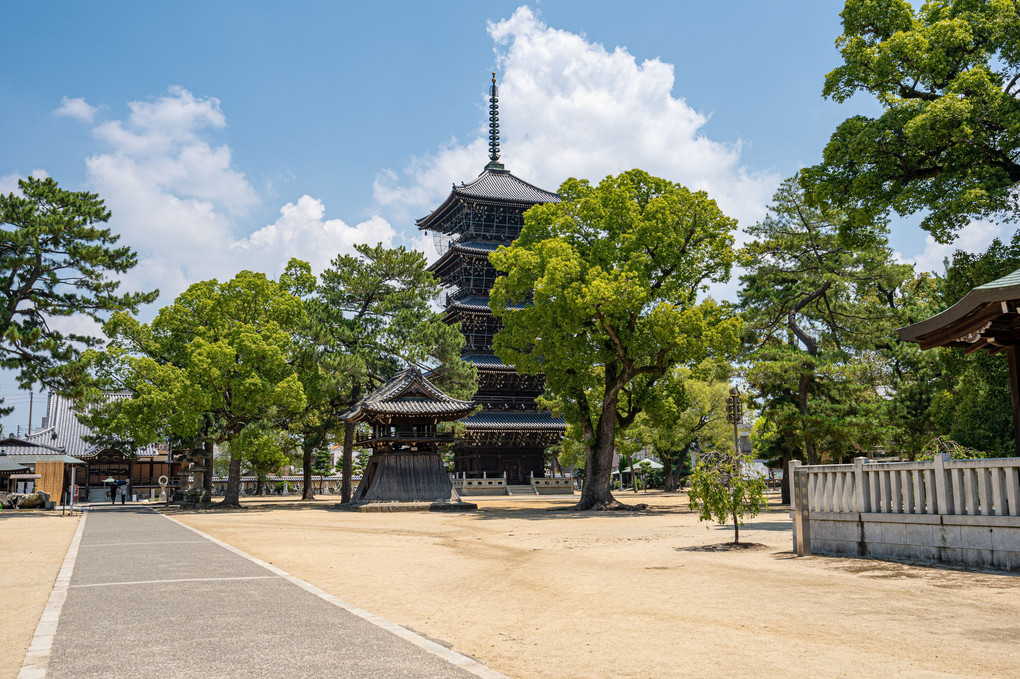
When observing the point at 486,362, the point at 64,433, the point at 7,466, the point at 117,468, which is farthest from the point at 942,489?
the point at 64,433

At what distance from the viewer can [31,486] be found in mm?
49125

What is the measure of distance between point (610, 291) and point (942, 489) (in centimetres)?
1587

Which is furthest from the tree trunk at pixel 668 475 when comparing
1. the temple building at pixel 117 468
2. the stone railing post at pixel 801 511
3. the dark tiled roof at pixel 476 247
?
the stone railing post at pixel 801 511

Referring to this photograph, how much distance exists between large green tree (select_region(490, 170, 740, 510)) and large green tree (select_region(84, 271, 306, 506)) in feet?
36.4

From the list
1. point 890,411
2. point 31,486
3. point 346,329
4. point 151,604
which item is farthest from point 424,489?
point 31,486

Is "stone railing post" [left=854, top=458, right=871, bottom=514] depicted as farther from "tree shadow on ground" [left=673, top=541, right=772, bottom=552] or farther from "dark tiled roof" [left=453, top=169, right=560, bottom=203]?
"dark tiled roof" [left=453, top=169, right=560, bottom=203]

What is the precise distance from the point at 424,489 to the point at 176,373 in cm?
1191

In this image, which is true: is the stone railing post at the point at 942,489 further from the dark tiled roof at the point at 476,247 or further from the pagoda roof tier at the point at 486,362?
the dark tiled roof at the point at 476,247

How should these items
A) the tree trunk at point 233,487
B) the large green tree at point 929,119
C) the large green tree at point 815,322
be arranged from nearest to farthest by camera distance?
the large green tree at point 929,119 → the large green tree at point 815,322 → the tree trunk at point 233,487

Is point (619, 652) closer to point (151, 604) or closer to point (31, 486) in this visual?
point (151, 604)

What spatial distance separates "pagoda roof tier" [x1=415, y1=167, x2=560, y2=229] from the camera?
49.6 metres

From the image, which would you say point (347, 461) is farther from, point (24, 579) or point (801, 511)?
point (801, 511)

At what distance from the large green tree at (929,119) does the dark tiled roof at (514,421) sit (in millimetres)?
30058

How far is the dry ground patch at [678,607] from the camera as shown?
17.8 feet
